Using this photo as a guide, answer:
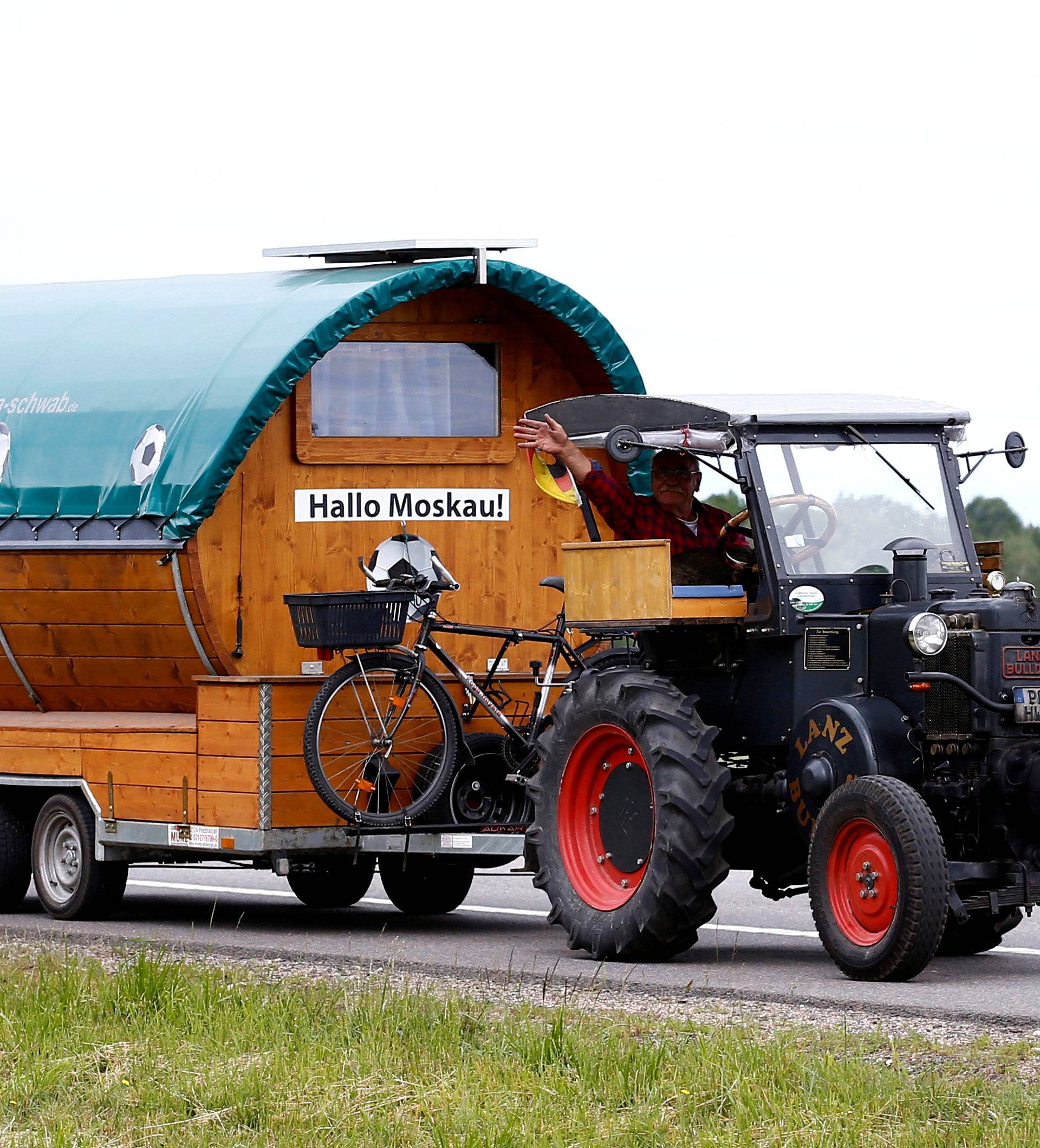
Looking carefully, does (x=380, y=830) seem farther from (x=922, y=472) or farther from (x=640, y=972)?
(x=922, y=472)

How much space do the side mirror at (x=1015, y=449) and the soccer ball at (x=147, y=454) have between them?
4.77 metres

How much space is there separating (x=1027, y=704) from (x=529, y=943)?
134 inches

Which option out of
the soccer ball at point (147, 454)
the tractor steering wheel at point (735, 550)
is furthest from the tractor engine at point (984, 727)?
the soccer ball at point (147, 454)

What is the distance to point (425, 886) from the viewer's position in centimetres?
1396

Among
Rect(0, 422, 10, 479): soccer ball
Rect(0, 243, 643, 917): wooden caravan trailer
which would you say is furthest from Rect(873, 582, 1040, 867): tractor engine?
Rect(0, 422, 10, 479): soccer ball

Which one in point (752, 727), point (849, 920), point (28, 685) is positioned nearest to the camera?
point (849, 920)

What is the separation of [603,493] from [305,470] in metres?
2.02

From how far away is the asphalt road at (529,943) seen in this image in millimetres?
9602

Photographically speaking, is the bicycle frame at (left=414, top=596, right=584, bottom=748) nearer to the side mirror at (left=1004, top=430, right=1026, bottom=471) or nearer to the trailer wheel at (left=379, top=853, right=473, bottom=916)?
the trailer wheel at (left=379, top=853, right=473, bottom=916)

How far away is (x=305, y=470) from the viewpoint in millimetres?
13023

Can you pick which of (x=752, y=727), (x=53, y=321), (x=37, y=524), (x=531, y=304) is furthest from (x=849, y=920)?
(x=53, y=321)

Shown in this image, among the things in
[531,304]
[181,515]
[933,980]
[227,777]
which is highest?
[531,304]

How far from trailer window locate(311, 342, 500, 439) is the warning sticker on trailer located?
7.86 feet

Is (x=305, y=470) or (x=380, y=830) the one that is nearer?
(x=380, y=830)
